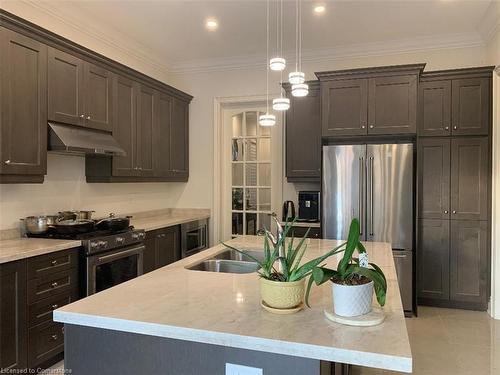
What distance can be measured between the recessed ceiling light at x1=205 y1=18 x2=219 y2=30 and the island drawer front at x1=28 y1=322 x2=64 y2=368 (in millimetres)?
3207

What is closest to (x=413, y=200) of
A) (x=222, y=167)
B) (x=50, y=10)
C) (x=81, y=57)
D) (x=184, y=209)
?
(x=222, y=167)

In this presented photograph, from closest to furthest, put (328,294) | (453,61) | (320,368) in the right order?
(320,368) → (328,294) → (453,61)

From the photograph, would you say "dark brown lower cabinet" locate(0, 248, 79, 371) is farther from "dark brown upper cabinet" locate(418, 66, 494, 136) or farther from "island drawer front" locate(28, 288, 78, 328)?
"dark brown upper cabinet" locate(418, 66, 494, 136)

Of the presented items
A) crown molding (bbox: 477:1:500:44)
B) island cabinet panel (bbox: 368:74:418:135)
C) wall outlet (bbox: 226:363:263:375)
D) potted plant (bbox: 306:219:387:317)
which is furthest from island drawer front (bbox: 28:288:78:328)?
crown molding (bbox: 477:1:500:44)

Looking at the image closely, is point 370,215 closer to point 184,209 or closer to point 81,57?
point 184,209

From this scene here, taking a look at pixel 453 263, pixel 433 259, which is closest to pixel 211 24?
pixel 433 259

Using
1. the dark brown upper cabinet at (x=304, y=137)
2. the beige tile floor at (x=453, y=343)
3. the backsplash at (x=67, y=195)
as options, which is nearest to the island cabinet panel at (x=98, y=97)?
the backsplash at (x=67, y=195)

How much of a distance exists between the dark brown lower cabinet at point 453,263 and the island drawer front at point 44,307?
3566 millimetres

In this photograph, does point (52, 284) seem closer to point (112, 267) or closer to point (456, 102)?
→ point (112, 267)

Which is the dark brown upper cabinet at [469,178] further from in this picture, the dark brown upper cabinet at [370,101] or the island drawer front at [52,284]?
the island drawer front at [52,284]

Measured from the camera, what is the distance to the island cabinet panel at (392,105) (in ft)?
13.1

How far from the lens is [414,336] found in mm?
3469

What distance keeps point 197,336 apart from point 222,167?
4368 millimetres

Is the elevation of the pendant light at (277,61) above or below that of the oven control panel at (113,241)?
above
